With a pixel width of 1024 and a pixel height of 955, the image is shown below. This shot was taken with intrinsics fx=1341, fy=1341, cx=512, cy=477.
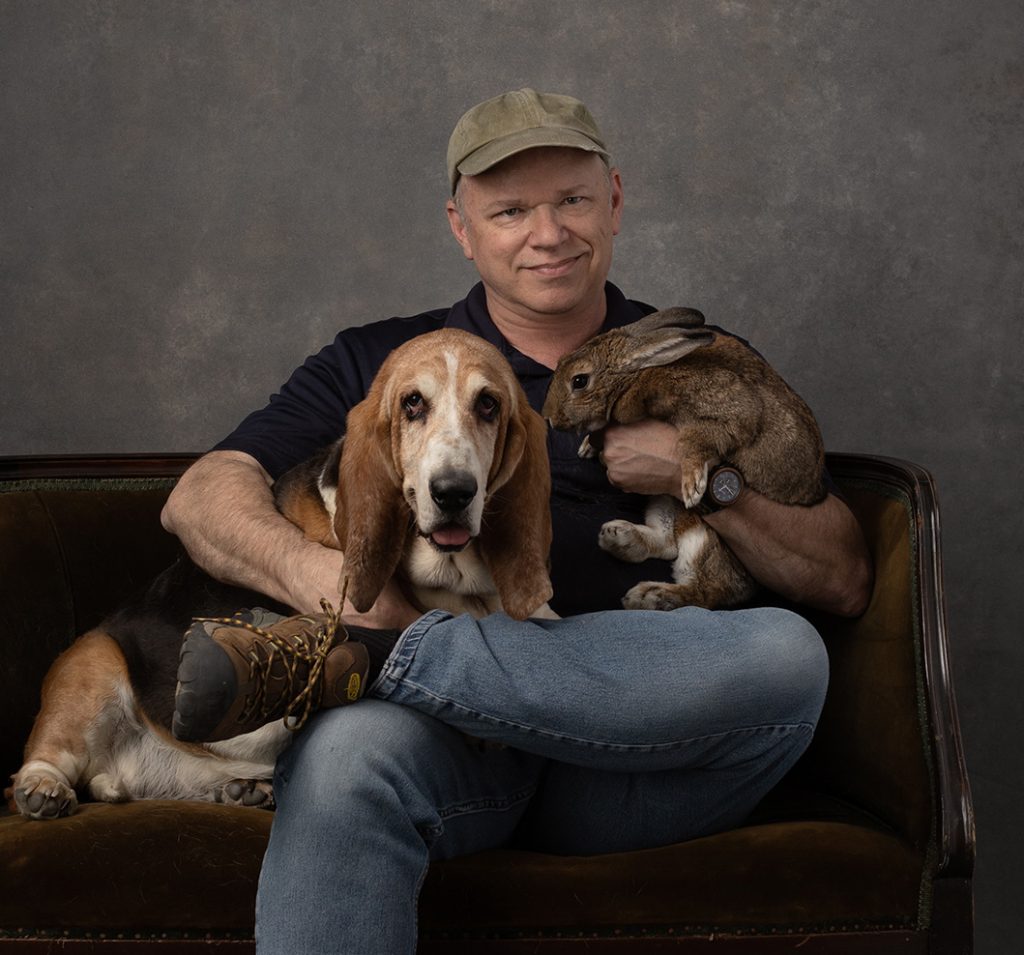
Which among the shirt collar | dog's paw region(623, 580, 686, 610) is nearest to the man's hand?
dog's paw region(623, 580, 686, 610)

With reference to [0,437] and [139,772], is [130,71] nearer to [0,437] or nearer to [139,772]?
[0,437]

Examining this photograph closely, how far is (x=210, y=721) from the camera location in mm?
2246

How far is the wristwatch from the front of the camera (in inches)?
130

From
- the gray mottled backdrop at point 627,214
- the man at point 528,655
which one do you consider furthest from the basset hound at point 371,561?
the gray mottled backdrop at point 627,214

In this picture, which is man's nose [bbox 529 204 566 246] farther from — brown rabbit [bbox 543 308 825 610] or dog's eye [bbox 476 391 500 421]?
dog's eye [bbox 476 391 500 421]

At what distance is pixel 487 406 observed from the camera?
277cm

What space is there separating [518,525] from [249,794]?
0.84 meters

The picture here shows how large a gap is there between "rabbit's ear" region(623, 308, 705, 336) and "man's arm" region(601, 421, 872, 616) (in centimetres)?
24

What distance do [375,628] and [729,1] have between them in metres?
2.82

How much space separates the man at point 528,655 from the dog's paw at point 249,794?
1.37 ft

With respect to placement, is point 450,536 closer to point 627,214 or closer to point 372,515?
point 372,515

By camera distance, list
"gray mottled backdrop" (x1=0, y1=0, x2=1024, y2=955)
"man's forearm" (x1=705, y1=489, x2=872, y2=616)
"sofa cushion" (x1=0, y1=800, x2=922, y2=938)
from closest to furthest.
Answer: "sofa cushion" (x1=0, y1=800, x2=922, y2=938) < "man's forearm" (x1=705, y1=489, x2=872, y2=616) < "gray mottled backdrop" (x1=0, y1=0, x2=1024, y2=955)

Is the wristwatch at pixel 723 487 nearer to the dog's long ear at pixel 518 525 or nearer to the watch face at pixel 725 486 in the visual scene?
the watch face at pixel 725 486

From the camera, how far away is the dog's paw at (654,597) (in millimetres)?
3303
